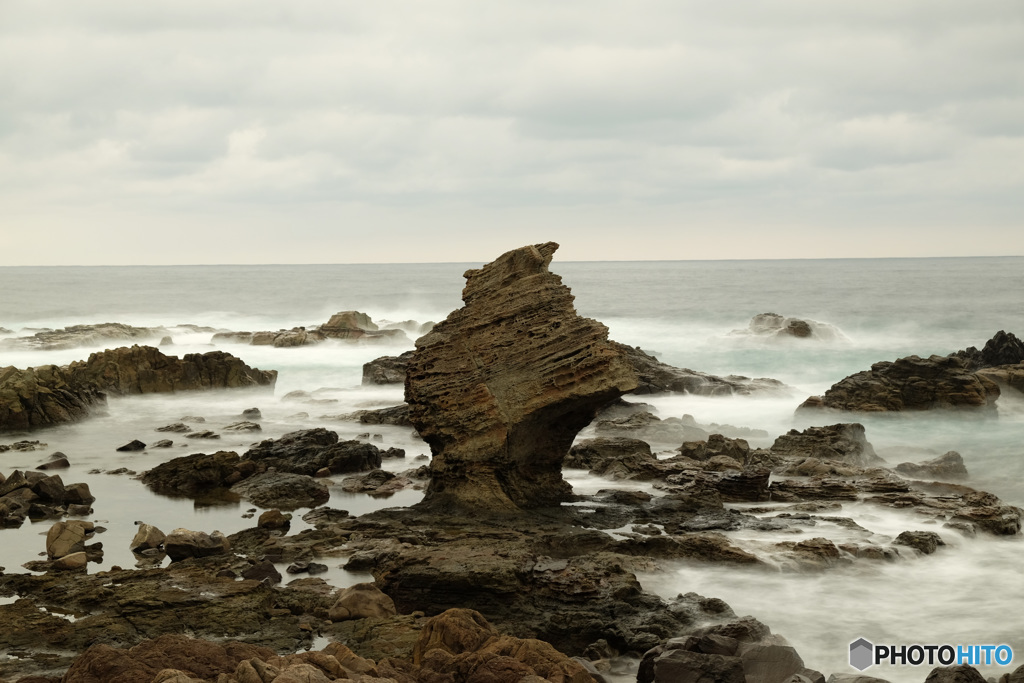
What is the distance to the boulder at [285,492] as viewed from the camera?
1209 cm

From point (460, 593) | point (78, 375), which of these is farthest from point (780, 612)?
point (78, 375)

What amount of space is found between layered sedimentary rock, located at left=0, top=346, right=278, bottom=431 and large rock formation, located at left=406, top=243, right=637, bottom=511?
10803 millimetres

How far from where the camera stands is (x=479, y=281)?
1184 centimetres

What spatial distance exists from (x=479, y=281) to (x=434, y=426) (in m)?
1.91

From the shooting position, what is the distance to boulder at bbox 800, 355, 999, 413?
1952 cm

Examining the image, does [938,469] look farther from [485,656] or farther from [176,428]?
[176,428]

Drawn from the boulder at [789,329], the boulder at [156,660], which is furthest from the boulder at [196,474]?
the boulder at [789,329]

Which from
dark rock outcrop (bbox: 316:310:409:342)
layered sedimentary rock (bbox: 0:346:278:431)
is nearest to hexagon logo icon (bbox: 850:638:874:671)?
layered sedimentary rock (bbox: 0:346:278:431)

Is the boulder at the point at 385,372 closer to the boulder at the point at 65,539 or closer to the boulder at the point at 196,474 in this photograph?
the boulder at the point at 196,474

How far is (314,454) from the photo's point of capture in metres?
14.4

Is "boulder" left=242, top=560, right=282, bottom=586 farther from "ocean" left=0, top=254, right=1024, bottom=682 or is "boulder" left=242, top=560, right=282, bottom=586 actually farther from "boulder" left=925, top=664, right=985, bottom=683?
"boulder" left=925, top=664, right=985, bottom=683

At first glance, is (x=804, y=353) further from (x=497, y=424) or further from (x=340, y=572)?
(x=340, y=572)

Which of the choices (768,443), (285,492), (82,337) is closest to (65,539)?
(285,492)

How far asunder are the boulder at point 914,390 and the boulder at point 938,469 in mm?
4939
